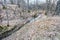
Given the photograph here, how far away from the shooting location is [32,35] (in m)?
12.7

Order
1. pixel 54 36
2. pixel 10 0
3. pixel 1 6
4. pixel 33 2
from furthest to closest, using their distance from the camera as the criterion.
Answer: pixel 33 2
pixel 10 0
pixel 1 6
pixel 54 36

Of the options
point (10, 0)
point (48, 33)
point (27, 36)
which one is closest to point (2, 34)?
point (27, 36)

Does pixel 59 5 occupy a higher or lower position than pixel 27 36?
higher

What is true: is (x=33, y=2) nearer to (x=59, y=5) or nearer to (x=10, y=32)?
(x=59, y=5)

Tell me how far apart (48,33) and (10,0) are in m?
22.3

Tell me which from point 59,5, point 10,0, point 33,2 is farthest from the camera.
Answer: point 33,2

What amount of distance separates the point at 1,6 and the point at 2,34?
39.6ft

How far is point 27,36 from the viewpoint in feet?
41.8

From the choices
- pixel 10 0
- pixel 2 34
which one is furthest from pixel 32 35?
pixel 10 0

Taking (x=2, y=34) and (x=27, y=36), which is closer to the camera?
(x=27, y=36)

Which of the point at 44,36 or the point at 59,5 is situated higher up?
the point at 59,5

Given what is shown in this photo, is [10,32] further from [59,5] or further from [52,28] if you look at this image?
[59,5]

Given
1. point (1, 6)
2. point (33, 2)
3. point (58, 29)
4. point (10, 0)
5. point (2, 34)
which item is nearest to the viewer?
point (58, 29)

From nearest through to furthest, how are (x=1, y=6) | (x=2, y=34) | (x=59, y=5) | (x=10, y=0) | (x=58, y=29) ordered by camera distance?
(x=58, y=29), (x=2, y=34), (x=59, y=5), (x=1, y=6), (x=10, y=0)
